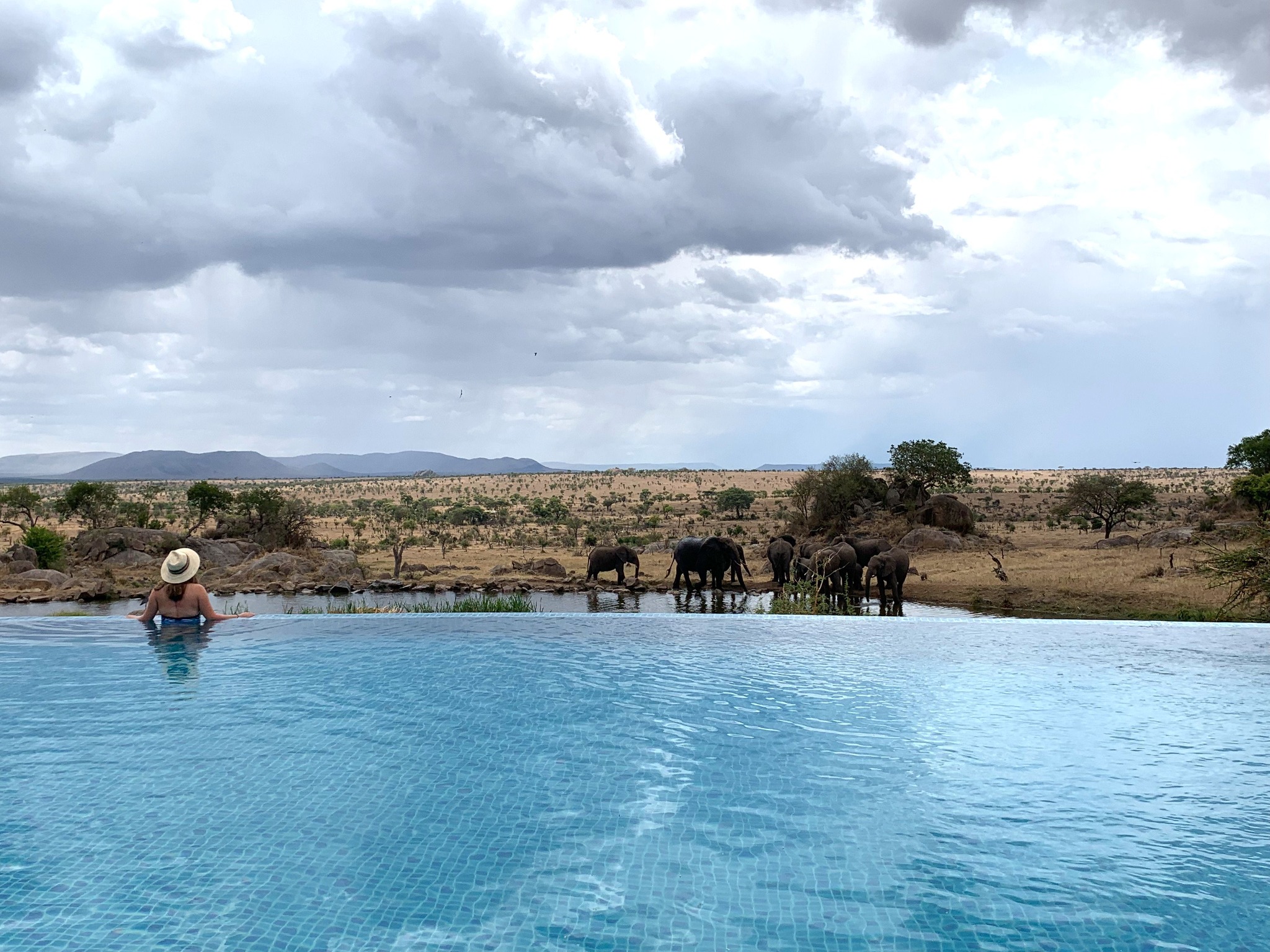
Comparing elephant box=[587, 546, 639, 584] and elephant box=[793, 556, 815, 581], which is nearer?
elephant box=[793, 556, 815, 581]

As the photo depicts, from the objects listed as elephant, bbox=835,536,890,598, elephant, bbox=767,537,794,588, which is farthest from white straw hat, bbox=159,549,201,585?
elephant, bbox=835,536,890,598

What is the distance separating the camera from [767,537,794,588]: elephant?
25859 millimetres

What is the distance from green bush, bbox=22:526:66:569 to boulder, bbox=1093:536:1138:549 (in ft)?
104

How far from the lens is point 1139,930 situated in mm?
6223

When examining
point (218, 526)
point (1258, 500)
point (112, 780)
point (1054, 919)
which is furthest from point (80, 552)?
point (1258, 500)

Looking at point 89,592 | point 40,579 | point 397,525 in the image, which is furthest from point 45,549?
point 397,525

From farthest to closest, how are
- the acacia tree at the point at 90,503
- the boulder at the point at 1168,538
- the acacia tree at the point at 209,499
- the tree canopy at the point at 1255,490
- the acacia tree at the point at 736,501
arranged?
1. the acacia tree at the point at 736,501
2. the acacia tree at the point at 90,503
3. the acacia tree at the point at 209,499
4. the tree canopy at the point at 1255,490
5. the boulder at the point at 1168,538

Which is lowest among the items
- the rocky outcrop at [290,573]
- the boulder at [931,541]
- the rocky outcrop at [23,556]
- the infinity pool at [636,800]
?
the infinity pool at [636,800]

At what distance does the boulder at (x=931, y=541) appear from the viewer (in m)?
31.9

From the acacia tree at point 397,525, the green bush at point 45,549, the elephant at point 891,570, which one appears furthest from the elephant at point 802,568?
the green bush at point 45,549

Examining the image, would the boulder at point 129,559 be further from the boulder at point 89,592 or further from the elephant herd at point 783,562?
the elephant herd at point 783,562

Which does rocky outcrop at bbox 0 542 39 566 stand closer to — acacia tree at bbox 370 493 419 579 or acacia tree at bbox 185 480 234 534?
acacia tree at bbox 185 480 234 534

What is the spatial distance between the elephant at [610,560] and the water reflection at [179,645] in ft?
40.1

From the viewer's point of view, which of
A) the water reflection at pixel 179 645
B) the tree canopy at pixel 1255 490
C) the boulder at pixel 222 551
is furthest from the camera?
the tree canopy at pixel 1255 490
